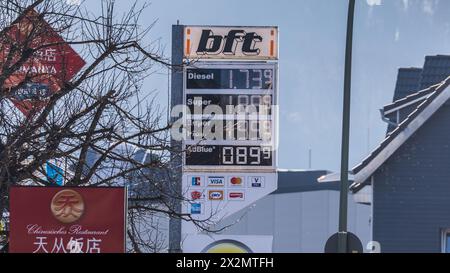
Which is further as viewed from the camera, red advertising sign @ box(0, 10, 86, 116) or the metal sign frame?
the metal sign frame

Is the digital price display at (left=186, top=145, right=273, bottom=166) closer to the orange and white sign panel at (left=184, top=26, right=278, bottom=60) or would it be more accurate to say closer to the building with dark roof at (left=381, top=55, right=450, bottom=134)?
the orange and white sign panel at (left=184, top=26, right=278, bottom=60)

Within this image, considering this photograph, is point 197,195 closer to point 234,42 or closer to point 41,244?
point 234,42

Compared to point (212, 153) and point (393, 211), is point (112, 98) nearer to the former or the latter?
point (212, 153)

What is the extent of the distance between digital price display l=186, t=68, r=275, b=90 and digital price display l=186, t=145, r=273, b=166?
108cm

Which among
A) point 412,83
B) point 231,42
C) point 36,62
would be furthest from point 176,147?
point 412,83

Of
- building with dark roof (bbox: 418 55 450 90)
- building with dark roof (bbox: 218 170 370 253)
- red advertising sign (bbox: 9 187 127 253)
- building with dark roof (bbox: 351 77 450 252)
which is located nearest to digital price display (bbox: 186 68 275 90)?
building with dark roof (bbox: 351 77 450 252)

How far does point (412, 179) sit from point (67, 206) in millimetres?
11490

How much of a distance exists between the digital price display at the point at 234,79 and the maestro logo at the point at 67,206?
19.7ft

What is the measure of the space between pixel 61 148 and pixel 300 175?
11639 mm

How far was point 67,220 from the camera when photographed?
12078mm

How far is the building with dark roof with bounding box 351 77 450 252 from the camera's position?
2150 cm

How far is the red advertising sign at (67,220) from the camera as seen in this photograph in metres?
→ 12.0

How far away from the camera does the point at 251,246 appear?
57.7 ft
